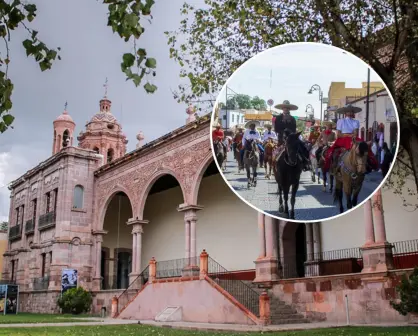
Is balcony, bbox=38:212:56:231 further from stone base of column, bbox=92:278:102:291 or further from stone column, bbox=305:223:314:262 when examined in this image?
stone column, bbox=305:223:314:262

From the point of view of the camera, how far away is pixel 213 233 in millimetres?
25141

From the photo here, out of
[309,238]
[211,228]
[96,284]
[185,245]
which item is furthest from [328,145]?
[96,284]

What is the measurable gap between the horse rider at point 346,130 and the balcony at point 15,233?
31.3m

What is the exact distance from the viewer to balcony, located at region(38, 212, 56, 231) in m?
27.8

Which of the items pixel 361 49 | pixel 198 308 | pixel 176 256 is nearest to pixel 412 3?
pixel 361 49

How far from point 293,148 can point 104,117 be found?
40720mm

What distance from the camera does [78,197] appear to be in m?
27.8

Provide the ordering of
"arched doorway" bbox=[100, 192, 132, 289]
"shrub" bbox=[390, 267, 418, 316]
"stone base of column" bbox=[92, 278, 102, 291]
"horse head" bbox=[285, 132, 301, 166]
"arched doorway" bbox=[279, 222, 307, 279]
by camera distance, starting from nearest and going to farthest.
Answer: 1. "horse head" bbox=[285, 132, 301, 166]
2. "shrub" bbox=[390, 267, 418, 316]
3. "arched doorway" bbox=[279, 222, 307, 279]
4. "stone base of column" bbox=[92, 278, 102, 291]
5. "arched doorway" bbox=[100, 192, 132, 289]

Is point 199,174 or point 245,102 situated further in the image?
point 199,174

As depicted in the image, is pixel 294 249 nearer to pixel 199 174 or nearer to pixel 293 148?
pixel 199 174

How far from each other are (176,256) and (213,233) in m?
3.20

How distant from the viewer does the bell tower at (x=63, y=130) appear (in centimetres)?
3696

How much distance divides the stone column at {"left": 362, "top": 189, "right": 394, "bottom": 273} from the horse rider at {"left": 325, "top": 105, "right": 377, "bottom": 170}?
9914 millimetres

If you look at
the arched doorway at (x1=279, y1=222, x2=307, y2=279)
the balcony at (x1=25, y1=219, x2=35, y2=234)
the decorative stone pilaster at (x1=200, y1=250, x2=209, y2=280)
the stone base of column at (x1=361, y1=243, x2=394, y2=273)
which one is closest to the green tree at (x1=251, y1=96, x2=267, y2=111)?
the stone base of column at (x1=361, y1=243, x2=394, y2=273)
